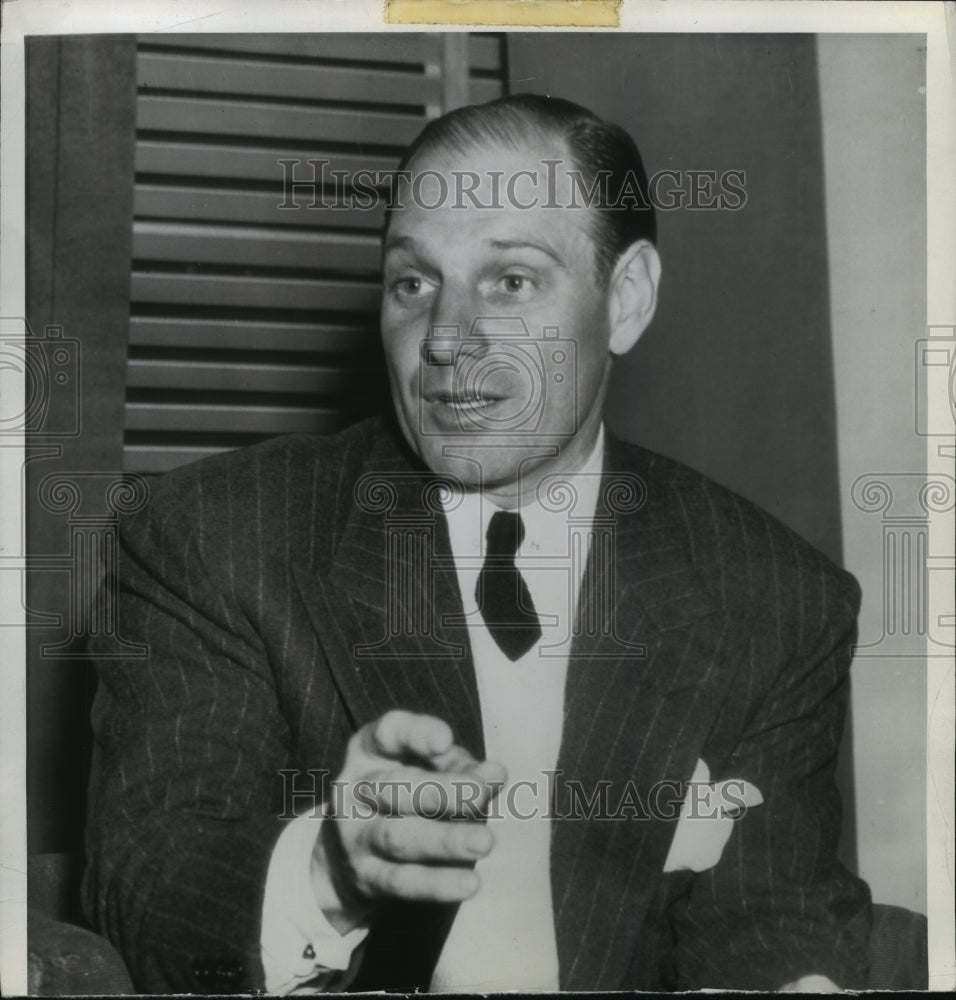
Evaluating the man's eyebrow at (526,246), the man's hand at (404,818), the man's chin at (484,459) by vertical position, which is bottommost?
the man's hand at (404,818)

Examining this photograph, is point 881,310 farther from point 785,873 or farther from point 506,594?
point 785,873

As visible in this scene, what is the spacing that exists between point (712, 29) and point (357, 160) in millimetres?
505

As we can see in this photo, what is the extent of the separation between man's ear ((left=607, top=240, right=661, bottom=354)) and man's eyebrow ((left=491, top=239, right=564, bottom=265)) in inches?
3.3

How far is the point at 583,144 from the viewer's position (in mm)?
1611

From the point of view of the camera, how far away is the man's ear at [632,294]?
1.62 m

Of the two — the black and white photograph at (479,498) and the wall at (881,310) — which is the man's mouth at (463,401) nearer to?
the black and white photograph at (479,498)

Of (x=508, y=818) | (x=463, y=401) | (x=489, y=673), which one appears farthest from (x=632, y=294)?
(x=508, y=818)

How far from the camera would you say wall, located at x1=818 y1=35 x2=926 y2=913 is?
166 cm

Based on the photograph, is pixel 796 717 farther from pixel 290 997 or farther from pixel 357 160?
pixel 357 160

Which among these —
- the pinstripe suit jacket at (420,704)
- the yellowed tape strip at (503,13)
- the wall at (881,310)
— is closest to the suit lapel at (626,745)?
the pinstripe suit jacket at (420,704)

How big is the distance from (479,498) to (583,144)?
474mm

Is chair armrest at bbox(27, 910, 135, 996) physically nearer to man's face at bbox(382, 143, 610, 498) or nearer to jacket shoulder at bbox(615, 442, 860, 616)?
man's face at bbox(382, 143, 610, 498)

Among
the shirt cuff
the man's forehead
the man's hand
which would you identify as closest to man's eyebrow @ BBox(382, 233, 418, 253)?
the man's forehead

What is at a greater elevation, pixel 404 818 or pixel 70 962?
pixel 404 818
